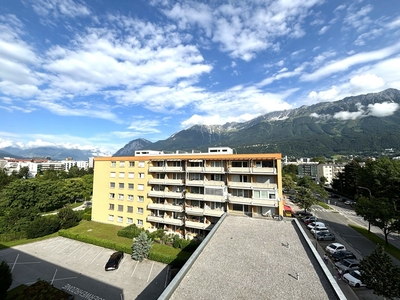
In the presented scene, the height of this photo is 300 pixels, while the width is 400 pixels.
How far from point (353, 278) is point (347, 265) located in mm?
3364

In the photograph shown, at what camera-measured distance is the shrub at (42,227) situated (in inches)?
1329

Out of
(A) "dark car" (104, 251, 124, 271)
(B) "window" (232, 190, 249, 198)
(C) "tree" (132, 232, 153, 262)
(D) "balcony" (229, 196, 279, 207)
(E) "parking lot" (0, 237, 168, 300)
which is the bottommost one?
(E) "parking lot" (0, 237, 168, 300)

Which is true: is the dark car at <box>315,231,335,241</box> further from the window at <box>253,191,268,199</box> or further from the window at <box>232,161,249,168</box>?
the window at <box>232,161,249,168</box>

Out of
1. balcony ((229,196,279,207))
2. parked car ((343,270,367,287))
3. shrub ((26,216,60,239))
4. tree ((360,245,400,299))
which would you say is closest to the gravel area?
tree ((360,245,400,299))

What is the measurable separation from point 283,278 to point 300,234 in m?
7.97

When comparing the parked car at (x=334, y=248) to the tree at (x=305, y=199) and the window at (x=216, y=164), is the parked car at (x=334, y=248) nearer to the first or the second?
the tree at (x=305, y=199)

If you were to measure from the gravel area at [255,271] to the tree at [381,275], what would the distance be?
22.3ft

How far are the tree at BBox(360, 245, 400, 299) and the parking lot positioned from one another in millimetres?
19411

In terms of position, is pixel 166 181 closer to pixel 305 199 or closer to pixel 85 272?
pixel 85 272

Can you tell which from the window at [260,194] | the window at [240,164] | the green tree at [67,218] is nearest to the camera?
the window at [260,194]

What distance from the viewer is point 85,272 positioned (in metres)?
23.9

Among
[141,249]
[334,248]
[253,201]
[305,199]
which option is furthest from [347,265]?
[141,249]

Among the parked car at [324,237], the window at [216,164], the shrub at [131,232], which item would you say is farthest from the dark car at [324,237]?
the shrub at [131,232]

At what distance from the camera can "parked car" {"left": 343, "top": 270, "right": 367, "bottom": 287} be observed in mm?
20644
